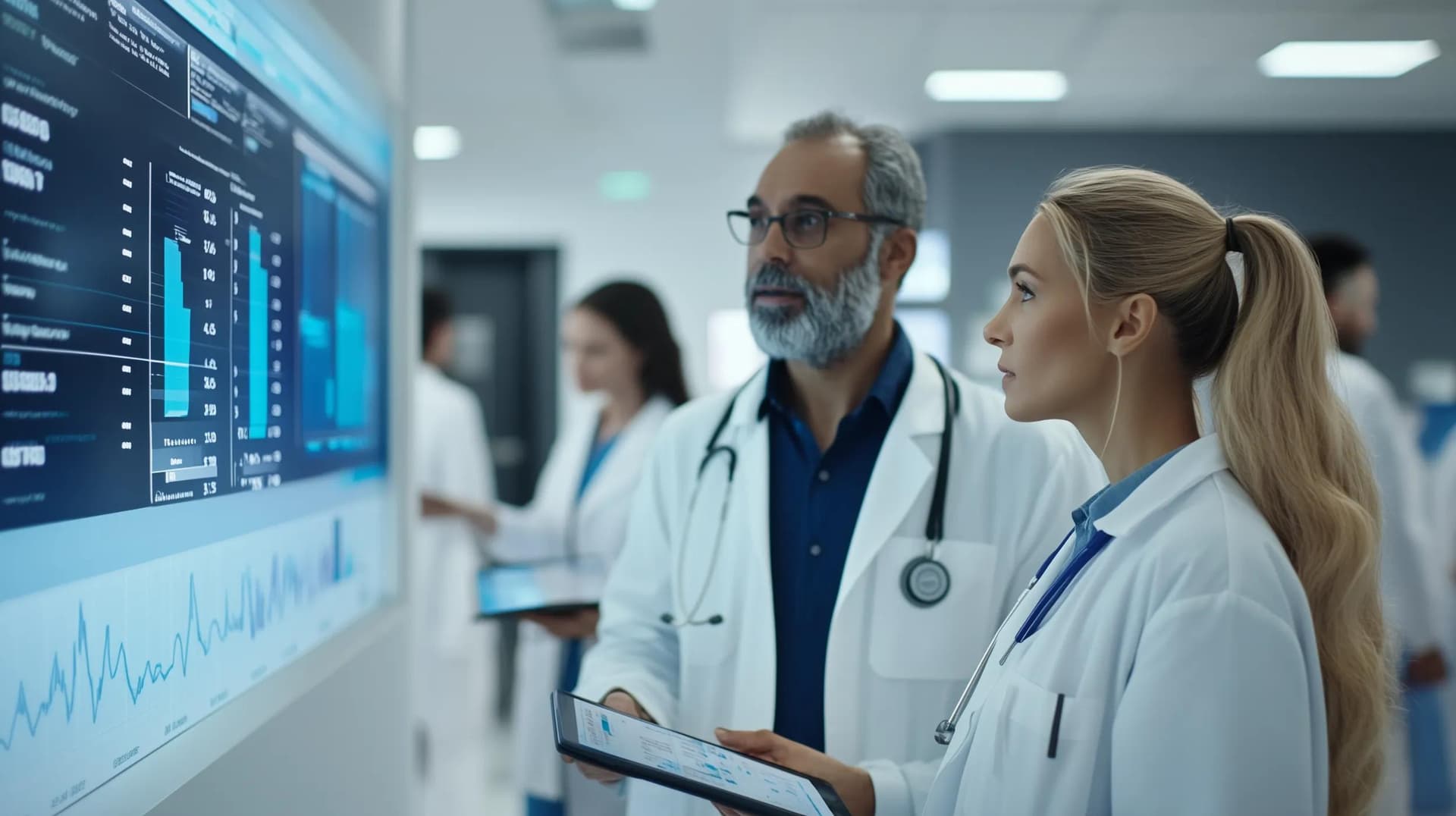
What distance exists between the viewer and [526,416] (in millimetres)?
6352

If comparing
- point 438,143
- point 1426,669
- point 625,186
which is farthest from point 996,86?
point 1426,669

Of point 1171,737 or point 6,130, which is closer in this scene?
point 6,130

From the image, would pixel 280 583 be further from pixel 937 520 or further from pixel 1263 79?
pixel 1263 79

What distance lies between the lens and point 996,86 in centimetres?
426

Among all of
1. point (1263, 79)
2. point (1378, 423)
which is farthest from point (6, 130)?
point (1263, 79)

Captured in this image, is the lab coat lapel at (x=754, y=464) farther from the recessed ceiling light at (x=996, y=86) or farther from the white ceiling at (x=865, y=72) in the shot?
the recessed ceiling light at (x=996, y=86)

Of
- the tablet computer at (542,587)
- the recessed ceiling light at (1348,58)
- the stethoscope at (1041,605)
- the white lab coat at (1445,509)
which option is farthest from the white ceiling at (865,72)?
the stethoscope at (1041,605)

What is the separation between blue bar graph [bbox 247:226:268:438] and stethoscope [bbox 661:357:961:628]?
1.92 ft

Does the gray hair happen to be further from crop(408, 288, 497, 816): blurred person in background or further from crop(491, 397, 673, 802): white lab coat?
crop(408, 288, 497, 816): blurred person in background

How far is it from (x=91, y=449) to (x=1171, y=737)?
877 mm

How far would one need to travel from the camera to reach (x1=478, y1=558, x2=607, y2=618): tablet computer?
156 cm

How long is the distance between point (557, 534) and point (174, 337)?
176 cm

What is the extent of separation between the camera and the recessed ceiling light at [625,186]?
18.2 ft

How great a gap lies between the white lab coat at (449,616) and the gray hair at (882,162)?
2150 millimetres
